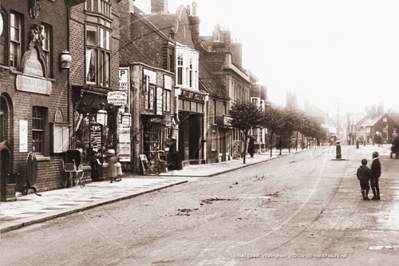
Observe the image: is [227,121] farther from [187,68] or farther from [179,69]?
[179,69]

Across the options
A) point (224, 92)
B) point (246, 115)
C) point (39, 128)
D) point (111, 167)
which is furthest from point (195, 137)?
point (39, 128)

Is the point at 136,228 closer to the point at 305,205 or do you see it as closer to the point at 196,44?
the point at 305,205

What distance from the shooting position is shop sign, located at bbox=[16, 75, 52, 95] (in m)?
16.8

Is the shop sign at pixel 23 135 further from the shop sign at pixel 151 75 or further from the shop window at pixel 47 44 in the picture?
the shop sign at pixel 151 75

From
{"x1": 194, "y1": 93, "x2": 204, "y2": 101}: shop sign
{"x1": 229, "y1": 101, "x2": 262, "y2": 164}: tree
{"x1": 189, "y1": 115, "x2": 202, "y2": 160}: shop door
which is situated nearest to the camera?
{"x1": 194, "y1": 93, "x2": 204, "y2": 101}: shop sign

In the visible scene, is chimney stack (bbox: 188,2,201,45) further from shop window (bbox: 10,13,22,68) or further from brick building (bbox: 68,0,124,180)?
shop window (bbox: 10,13,22,68)

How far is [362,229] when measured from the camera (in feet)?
33.4

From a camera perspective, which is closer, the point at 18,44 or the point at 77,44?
the point at 18,44

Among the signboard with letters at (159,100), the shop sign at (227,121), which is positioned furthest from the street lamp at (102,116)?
the shop sign at (227,121)

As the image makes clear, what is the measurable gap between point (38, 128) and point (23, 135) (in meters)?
1.64

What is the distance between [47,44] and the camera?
19.0 m

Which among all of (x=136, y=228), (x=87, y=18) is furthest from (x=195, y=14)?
(x=136, y=228)

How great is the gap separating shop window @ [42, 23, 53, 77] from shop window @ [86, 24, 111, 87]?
116 inches

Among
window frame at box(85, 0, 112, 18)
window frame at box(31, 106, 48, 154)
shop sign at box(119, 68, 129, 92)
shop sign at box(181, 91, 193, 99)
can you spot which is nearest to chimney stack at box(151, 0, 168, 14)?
shop sign at box(181, 91, 193, 99)
